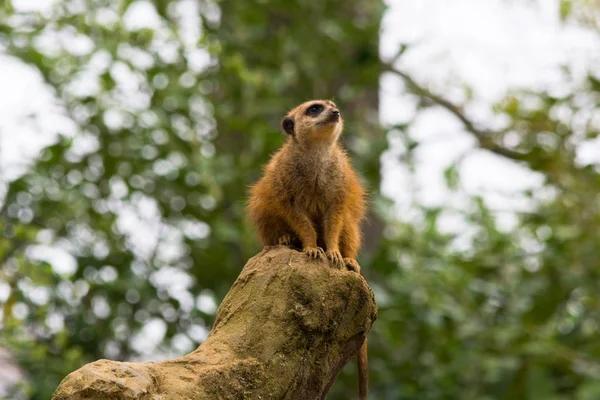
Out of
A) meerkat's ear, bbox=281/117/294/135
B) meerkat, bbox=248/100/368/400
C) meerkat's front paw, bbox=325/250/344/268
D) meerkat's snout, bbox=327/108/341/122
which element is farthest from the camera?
meerkat's ear, bbox=281/117/294/135

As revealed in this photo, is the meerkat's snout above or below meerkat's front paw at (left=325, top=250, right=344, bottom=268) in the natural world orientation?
above

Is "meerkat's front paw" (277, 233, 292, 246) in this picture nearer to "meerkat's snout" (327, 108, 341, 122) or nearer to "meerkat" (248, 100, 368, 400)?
"meerkat" (248, 100, 368, 400)

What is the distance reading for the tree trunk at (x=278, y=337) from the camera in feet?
6.54

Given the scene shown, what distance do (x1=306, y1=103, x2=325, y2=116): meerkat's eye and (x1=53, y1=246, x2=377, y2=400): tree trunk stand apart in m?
0.96

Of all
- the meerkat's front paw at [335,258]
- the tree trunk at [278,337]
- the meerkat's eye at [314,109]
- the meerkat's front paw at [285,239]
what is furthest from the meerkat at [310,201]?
the tree trunk at [278,337]

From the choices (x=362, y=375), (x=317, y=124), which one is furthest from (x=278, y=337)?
(x=317, y=124)

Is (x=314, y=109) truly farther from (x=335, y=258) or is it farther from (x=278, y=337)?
(x=278, y=337)

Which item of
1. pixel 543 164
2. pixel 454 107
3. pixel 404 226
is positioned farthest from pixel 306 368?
pixel 454 107

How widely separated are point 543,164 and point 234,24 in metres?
2.16

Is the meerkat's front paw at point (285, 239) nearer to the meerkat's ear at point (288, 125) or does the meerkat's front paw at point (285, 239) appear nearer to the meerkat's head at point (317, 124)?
the meerkat's head at point (317, 124)

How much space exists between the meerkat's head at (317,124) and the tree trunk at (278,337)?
0.83m

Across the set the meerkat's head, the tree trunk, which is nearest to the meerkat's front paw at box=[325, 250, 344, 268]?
the tree trunk

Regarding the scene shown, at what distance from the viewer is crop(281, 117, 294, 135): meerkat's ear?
3.22m

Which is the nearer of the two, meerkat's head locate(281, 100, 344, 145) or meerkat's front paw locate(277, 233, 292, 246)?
meerkat's front paw locate(277, 233, 292, 246)
